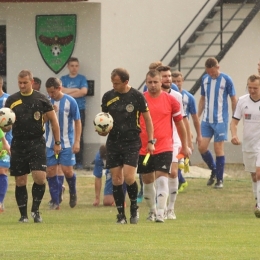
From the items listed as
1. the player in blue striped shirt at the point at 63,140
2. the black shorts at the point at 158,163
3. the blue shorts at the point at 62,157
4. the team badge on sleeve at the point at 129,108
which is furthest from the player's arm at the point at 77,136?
the team badge on sleeve at the point at 129,108

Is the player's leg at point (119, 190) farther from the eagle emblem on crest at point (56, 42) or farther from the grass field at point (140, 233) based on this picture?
the eagle emblem on crest at point (56, 42)

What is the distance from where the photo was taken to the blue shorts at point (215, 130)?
66.3 ft

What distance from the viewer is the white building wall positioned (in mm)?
24797

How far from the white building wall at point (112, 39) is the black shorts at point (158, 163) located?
33.2 ft

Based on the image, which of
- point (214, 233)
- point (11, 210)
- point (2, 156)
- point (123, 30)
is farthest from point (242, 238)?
point (123, 30)

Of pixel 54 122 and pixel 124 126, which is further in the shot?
pixel 54 122

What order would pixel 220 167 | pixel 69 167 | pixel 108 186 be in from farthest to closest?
pixel 220 167, pixel 108 186, pixel 69 167

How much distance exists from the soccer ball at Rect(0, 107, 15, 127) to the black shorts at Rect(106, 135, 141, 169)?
4.10ft

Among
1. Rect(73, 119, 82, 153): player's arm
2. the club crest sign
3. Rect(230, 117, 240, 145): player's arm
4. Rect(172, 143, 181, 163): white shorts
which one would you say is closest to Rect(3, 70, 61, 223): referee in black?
Rect(172, 143, 181, 163): white shorts

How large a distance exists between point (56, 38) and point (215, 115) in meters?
5.78

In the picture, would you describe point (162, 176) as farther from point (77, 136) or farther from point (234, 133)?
point (77, 136)

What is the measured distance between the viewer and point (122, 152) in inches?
557

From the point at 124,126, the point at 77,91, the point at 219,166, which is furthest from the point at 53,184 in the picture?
the point at 77,91

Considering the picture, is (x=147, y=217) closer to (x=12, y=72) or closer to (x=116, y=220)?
(x=116, y=220)
